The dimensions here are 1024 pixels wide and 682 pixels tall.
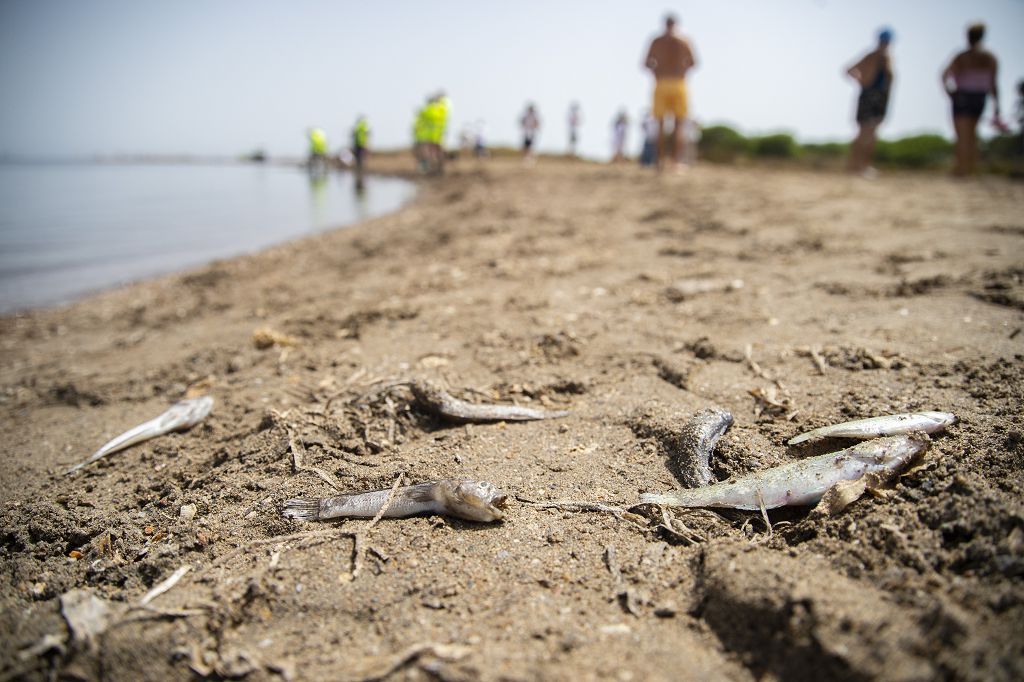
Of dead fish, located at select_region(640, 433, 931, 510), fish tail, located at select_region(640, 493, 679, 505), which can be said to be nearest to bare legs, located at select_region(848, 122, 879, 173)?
dead fish, located at select_region(640, 433, 931, 510)

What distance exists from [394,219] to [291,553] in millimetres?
8989

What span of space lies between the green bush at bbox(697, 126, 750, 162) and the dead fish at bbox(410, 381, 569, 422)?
22.5 m

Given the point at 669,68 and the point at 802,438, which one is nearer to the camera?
the point at 802,438

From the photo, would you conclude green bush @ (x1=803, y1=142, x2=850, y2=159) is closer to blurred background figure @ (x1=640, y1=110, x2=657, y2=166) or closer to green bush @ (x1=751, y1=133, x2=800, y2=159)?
green bush @ (x1=751, y1=133, x2=800, y2=159)

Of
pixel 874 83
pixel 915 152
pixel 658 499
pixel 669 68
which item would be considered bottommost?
pixel 658 499

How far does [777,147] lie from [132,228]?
22753mm

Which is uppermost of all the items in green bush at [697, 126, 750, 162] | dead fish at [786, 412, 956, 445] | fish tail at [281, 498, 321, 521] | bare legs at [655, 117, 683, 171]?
green bush at [697, 126, 750, 162]

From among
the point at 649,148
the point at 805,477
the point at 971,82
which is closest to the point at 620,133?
the point at 649,148

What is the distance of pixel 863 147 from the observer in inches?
423

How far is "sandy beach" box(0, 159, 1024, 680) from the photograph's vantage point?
154 centimetres

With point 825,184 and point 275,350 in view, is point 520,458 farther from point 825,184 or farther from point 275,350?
point 825,184

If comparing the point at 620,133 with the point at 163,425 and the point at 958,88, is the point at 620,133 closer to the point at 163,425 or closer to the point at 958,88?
the point at 958,88

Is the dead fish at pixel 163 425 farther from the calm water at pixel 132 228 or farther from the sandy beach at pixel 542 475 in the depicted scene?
the calm water at pixel 132 228

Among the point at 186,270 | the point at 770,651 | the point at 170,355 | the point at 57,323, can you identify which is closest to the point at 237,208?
the point at 186,270
